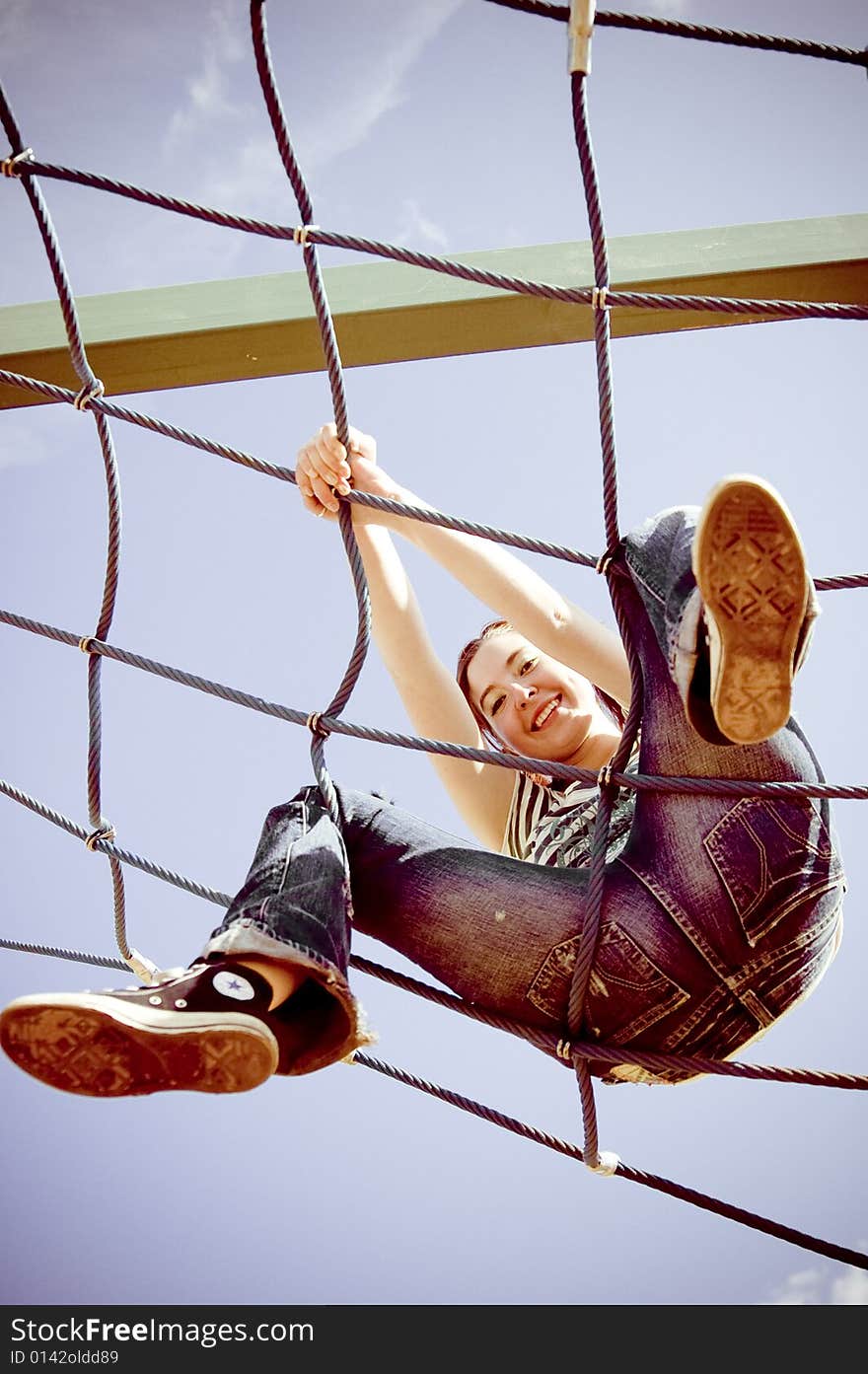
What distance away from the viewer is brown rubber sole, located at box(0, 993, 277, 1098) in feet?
2.30

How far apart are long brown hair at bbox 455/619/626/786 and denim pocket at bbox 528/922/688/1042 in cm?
45

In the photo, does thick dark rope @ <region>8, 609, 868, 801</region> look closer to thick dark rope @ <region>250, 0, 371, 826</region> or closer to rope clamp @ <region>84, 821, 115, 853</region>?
thick dark rope @ <region>250, 0, 371, 826</region>

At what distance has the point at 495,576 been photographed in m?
1.07

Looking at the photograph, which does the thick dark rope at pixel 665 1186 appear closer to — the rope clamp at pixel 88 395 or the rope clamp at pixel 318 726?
the rope clamp at pixel 318 726

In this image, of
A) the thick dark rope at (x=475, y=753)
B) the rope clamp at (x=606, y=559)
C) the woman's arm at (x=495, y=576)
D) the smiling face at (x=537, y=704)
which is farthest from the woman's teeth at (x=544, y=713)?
the rope clamp at (x=606, y=559)

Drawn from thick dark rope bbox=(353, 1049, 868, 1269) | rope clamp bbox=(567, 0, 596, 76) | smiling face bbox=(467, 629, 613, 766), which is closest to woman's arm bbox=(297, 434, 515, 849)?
smiling face bbox=(467, 629, 613, 766)

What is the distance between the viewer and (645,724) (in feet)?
2.82

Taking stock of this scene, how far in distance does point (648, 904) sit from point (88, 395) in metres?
0.73

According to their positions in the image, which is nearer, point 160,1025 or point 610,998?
point 160,1025

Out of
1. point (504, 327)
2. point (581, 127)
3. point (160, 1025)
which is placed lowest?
point (160, 1025)

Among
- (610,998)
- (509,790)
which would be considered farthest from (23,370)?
(610,998)

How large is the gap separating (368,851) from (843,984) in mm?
A: 3809

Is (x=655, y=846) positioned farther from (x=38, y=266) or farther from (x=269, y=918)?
(x=38, y=266)

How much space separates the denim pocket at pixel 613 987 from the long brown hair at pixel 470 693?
1.49ft
